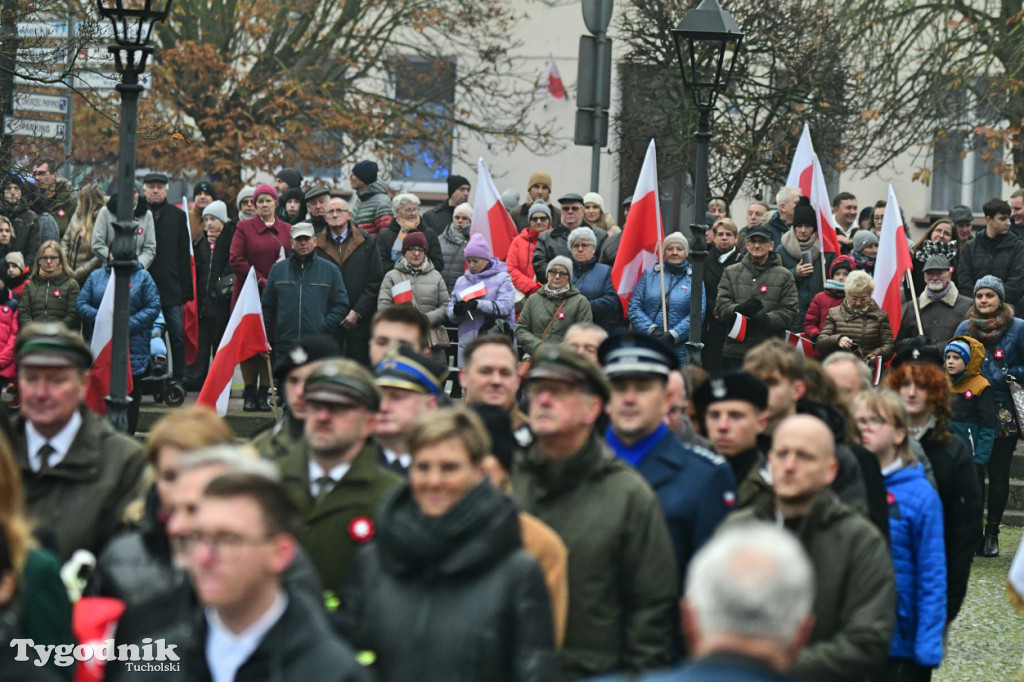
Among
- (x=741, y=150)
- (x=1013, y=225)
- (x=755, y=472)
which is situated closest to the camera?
(x=755, y=472)

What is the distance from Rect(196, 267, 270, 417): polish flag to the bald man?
6.26 metres

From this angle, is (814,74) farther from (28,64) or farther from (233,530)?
(233,530)

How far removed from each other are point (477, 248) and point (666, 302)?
68.9 inches

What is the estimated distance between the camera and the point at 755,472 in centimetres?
624

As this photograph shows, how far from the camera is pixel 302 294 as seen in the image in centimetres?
1399

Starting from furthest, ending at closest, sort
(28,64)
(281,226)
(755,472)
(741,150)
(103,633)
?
(741,150) < (281,226) < (28,64) < (755,472) < (103,633)

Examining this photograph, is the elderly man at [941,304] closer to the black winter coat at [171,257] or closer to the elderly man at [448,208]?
the elderly man at [448,208]

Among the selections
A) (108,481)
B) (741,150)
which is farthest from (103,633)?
(741,150)

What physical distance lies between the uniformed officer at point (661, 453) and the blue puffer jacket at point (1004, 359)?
775 cm

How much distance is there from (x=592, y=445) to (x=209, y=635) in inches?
69.0

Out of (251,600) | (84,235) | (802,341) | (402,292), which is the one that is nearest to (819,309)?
(802,341)

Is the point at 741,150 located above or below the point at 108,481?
above

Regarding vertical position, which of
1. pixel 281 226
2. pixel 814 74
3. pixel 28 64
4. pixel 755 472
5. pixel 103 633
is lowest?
pixel 103 633

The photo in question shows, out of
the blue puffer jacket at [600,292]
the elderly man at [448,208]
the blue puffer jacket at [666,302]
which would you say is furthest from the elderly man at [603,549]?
the elderly man at [448,208]
